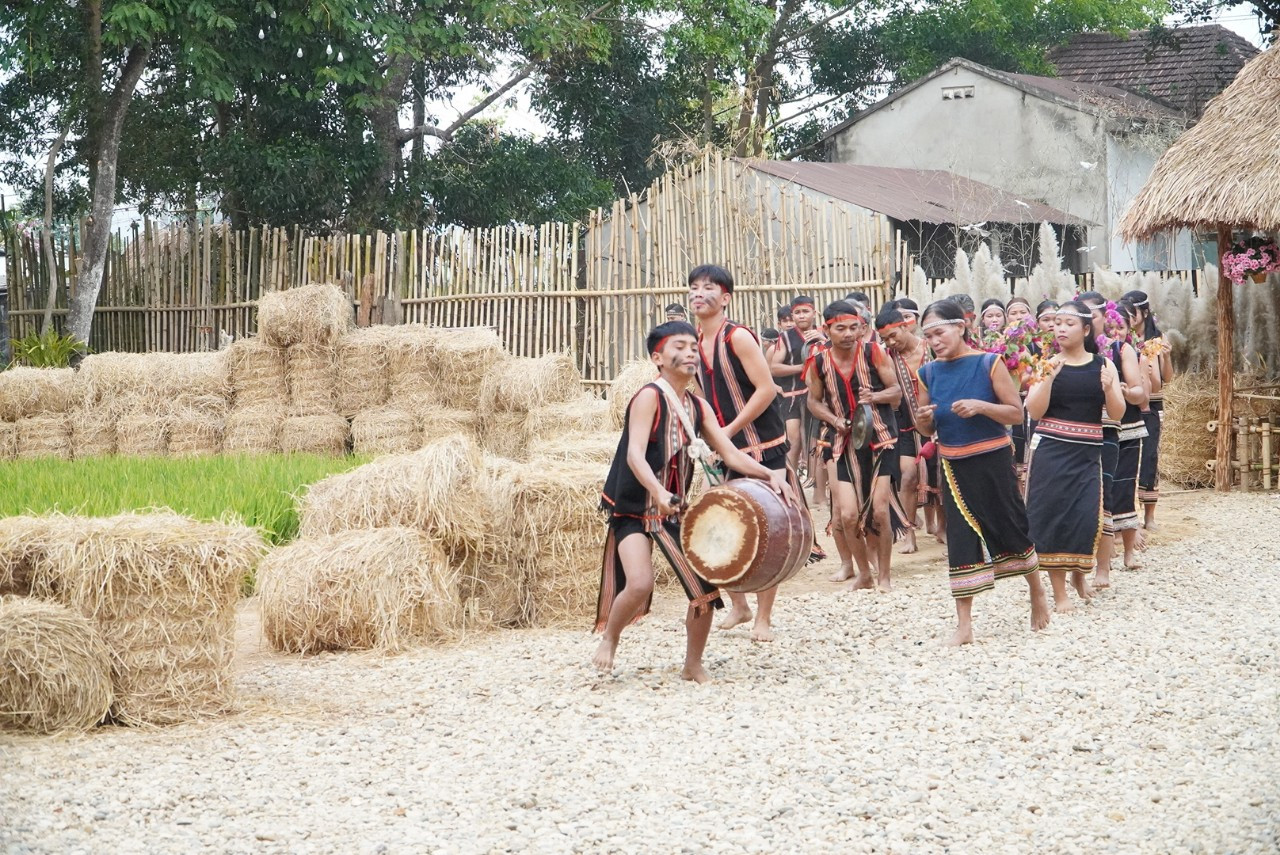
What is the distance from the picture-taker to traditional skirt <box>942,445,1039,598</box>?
6363 mm

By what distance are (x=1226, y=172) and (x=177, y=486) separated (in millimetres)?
8108

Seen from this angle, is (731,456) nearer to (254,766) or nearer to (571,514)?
(571,514)

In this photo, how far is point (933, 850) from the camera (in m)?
3.82

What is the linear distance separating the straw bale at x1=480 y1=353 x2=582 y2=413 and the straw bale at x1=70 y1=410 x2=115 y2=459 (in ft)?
13.5

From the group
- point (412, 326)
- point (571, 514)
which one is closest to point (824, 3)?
point (412, 326)

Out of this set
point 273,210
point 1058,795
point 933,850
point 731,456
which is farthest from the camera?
point 273,210

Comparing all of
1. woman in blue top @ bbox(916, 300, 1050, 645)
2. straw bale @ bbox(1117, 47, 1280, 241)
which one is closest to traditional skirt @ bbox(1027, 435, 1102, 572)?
woman in blue top @ bbox(916, 300, 1050, 645)

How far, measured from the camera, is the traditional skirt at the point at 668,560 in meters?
5.55

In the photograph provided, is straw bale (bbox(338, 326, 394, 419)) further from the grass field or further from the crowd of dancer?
the crowd of dancer

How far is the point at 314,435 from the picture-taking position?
13117 millimetres

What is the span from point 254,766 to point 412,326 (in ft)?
30.1

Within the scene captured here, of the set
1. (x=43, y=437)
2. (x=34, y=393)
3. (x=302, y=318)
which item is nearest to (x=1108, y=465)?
(x=302, y=318)

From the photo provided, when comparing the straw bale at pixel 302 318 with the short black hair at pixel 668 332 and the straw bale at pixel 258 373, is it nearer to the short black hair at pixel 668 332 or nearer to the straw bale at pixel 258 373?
the straw bale at pixel 258 373

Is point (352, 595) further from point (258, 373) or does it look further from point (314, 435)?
point (258, 373)
